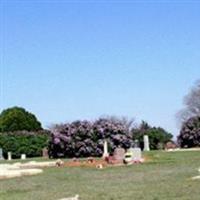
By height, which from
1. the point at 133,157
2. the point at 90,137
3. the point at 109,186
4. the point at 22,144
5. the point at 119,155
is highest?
the point at 22,144

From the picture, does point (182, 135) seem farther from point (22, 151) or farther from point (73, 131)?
point (73, 131)

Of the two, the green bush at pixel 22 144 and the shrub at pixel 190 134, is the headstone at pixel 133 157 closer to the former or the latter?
the shrub at pixel 190 134

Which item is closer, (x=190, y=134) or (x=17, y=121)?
(x=190, y=134)

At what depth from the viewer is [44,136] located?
52531mm

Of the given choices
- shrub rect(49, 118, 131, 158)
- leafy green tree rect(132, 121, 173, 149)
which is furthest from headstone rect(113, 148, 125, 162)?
leafy green tree rect(132, 121, 173, 149)

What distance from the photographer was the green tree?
70188 millimetres

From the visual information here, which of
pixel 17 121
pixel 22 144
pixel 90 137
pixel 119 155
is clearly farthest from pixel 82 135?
pixel 17 121

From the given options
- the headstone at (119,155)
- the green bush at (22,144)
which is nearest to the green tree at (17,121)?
the green bush at (22,144)

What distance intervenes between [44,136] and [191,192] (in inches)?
1534

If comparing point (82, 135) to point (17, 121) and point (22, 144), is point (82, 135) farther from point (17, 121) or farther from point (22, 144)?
point (17, 121)

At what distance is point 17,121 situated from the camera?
70.9 meters

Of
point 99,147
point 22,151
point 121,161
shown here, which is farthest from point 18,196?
point 22,151

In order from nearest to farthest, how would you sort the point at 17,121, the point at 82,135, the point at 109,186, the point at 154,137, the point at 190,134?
1. the point at 109,186
2. the point at 82,135
3. the point at 190,134
4. the point at 154,137
5. the point at 17,121

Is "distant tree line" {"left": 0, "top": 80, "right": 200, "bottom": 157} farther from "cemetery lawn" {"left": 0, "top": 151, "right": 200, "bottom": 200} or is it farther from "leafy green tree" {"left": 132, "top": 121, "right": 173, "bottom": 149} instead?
"cemetery lawn" {"left": 0, "top": 151, "right": 200, "bottom": 200}
